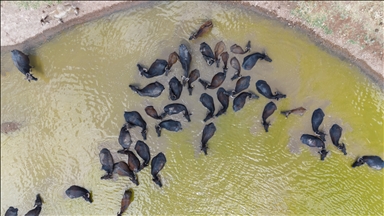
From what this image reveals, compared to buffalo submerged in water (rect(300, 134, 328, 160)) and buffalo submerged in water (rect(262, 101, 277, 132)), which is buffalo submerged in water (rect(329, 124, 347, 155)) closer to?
buffalo submerged in water (rect(300, 134, 328, 160))

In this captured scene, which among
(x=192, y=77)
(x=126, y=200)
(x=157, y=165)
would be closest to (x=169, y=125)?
(x=157, y=165)

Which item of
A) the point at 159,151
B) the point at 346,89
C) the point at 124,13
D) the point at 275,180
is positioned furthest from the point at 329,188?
the point at 124,13

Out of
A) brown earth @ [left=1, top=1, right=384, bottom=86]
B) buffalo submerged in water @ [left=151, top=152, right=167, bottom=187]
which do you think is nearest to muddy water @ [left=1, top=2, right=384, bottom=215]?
buffalo submerged in water @ [left=151, top=152, right=167, bottom=187]

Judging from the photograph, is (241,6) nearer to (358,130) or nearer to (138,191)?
(358,130)

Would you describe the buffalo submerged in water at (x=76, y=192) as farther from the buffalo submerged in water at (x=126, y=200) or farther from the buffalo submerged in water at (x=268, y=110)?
the buffalo submerged in water at (x=268, y=110)

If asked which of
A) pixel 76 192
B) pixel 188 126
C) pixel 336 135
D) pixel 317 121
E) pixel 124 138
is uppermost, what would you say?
pixel 317 121

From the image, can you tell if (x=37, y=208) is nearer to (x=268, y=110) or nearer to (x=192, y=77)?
(x=192, y=77)
